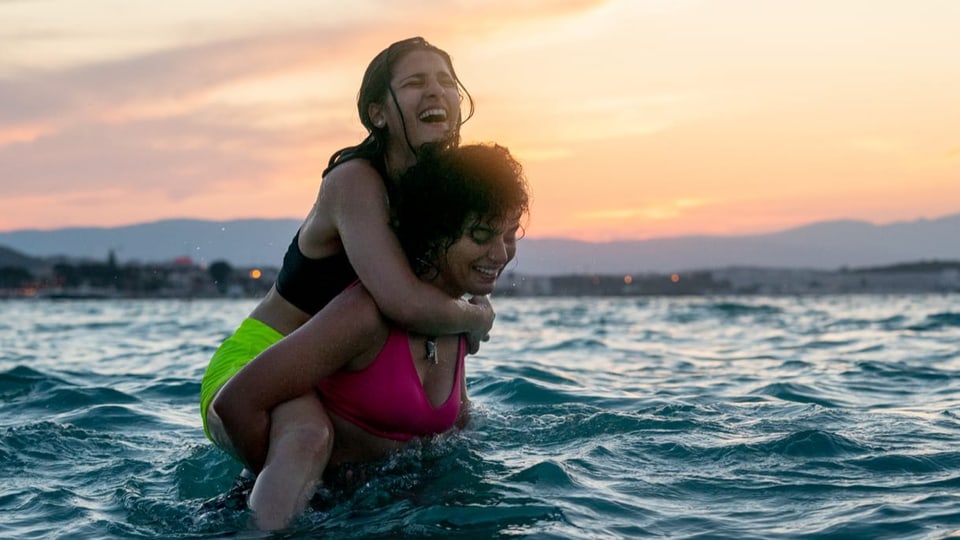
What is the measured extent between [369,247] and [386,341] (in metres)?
0.53

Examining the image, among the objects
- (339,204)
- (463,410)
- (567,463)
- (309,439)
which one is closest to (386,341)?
(309,439)

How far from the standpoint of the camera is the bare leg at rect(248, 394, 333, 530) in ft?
17.0

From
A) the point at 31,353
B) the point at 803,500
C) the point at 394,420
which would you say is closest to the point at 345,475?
the point at 394,420

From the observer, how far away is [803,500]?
5742mm

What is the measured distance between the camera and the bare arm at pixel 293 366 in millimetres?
5398

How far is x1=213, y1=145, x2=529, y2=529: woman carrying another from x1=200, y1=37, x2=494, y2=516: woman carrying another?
105 mm

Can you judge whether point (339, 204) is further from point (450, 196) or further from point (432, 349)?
point (432, 349)

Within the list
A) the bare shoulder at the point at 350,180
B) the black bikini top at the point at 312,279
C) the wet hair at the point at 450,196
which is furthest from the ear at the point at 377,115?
the black bikini top at the point at 312,279

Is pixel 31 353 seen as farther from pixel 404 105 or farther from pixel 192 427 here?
pixel 404 105

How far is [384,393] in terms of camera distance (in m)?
5.68

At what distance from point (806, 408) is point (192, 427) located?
5.21m

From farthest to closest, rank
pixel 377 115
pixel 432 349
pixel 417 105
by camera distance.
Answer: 1. pixel 377 115
2. pixel 417 105
3. pixel 432 349

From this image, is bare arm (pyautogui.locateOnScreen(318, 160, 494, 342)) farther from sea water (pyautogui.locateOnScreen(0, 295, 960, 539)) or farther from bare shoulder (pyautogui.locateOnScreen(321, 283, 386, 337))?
sea water (pyautogui.locateOnScreen(0, 295, 960, 539))

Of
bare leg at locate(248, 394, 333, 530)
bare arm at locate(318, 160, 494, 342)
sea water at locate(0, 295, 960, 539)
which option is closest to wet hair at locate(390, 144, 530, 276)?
bare arm at locate(318, 160, 494, 342)
